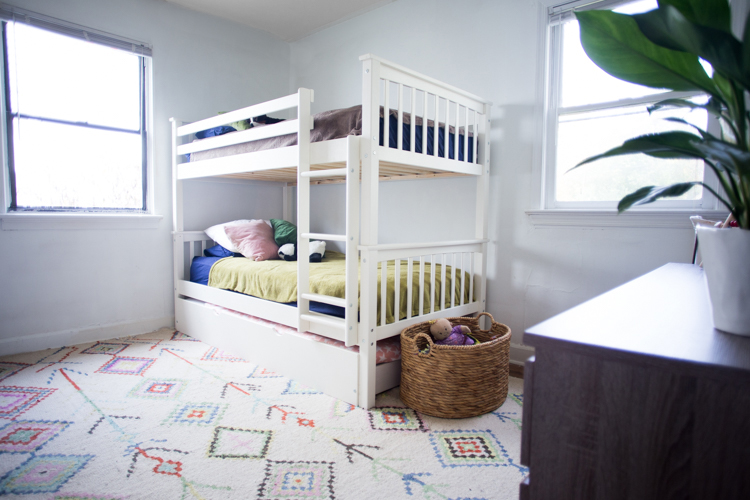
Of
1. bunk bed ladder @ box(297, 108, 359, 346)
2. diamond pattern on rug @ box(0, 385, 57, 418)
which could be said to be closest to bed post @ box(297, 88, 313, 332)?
bunk bed ladder @ box(297, 108, 359, 346)

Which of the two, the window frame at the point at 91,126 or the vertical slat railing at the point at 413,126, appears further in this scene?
the window frame at the point at 91,126

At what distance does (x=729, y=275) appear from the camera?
0.63m

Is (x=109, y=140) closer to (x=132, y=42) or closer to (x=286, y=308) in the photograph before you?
(x=132, y=42)

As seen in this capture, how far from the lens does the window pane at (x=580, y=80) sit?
7.64 feet

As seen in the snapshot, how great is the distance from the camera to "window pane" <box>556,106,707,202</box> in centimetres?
217

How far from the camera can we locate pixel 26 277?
2.75 m

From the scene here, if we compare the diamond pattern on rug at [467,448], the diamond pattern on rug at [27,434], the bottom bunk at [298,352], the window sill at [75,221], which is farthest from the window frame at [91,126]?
the diamond pattern on rug at [467,448]

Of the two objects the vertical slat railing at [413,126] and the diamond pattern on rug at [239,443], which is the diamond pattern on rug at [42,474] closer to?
the diamond pattern on rug at [239,443]

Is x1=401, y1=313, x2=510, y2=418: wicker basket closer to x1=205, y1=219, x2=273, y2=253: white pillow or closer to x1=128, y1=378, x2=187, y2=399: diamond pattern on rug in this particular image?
x1=128, y1=378, x2=187, y2=399: diamond pattern on rug

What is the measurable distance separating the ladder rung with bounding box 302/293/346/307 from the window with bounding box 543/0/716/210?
4.28 feet

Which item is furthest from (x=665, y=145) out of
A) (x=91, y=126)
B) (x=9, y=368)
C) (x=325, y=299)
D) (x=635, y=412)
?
(x=91, y=126)

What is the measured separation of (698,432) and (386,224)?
2.77 m

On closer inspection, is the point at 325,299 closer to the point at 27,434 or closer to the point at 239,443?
the point at 239,443

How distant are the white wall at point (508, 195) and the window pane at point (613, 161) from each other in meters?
0.18
